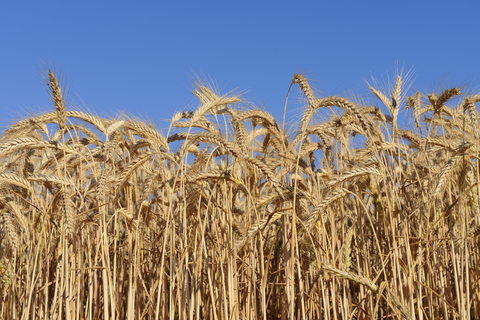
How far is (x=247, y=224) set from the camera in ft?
9.16

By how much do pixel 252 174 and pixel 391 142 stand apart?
118 centimetres

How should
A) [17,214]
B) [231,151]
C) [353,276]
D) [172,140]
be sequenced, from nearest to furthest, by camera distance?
[353,276]
[231,151]
[17,214]
[172,140]

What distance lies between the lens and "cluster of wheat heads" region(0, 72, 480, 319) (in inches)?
95.5

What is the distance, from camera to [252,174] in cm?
299

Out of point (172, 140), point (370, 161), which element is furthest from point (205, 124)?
point (370, 161)

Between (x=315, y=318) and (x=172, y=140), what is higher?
(x=172, y=140)

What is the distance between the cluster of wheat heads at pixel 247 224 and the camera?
243 cm

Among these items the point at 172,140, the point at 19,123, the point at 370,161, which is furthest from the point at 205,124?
the point at 19,123

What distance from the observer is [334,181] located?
8.21ft

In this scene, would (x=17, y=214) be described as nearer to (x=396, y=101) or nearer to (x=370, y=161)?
(x=370, y=161)

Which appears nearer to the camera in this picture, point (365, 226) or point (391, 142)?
point (391, 142)

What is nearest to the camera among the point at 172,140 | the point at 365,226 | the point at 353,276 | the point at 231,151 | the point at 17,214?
the point at 353,276

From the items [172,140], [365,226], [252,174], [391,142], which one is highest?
[172,140]

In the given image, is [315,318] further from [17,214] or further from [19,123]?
[19,123]
